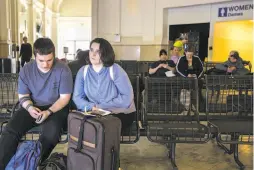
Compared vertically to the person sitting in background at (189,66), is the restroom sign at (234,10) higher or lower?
higher

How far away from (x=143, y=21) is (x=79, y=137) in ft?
28.9

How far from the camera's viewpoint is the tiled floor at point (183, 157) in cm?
320

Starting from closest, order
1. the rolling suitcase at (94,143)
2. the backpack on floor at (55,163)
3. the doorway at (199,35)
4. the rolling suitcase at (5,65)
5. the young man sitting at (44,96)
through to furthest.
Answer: the rolling suitcase at (94,143) → the backpack on floor at (55,163) → the young man sitting at (44,96) → the doorway at (199,35) → the rolling suitcase at (5,65)

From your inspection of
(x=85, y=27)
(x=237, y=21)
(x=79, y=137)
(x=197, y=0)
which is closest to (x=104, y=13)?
(x=197, y=0)

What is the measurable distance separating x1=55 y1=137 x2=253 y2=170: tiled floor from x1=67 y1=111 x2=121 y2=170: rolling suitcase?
874 millimetres

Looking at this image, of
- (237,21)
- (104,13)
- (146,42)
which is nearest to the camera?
(237,21)

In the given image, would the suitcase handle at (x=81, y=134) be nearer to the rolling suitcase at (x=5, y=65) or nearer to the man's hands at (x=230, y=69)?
the man's hands at (x=230, y=69)

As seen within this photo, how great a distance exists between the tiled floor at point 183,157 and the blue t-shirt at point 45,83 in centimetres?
97

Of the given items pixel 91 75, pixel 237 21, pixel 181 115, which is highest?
pixel 237 21

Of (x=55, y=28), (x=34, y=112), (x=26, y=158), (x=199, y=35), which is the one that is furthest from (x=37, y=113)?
(x=55, y=28)

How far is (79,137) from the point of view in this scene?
2.35 meters

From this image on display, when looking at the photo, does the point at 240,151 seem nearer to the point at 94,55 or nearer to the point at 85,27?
the point at 94,55

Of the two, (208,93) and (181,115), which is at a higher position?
(208,93)

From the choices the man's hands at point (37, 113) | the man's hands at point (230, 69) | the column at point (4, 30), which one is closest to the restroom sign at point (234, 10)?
the man's hands at point (230, 69)
